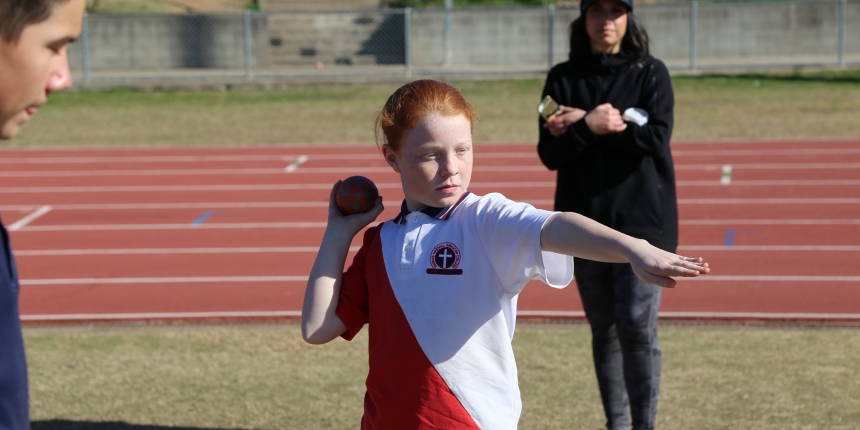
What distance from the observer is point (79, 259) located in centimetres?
854

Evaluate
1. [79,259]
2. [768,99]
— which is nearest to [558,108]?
[79,259]

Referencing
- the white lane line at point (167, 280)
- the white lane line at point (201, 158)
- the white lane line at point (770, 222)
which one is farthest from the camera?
the white lane line at point (201, 158)

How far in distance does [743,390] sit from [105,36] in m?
21.5

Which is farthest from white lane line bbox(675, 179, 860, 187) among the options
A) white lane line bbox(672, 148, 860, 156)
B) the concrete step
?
the concrete step

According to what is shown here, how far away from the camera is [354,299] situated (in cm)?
230

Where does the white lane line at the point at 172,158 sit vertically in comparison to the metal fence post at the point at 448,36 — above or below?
below

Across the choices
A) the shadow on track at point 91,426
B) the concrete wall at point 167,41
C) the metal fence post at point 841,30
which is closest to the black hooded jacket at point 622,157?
the shadow on track at point 91,426

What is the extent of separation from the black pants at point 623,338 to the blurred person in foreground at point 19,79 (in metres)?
2.87

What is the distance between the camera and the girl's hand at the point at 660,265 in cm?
172

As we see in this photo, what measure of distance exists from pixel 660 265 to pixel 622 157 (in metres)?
2.35

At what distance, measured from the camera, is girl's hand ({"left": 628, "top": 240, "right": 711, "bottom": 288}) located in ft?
5.66

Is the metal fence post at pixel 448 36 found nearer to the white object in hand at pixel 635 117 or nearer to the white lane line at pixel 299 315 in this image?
the white lane line at pixel 299 315

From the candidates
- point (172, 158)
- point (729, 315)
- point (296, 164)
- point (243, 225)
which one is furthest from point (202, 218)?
point (729, 315)

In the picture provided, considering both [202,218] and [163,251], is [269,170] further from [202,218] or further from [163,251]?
[163,251]
